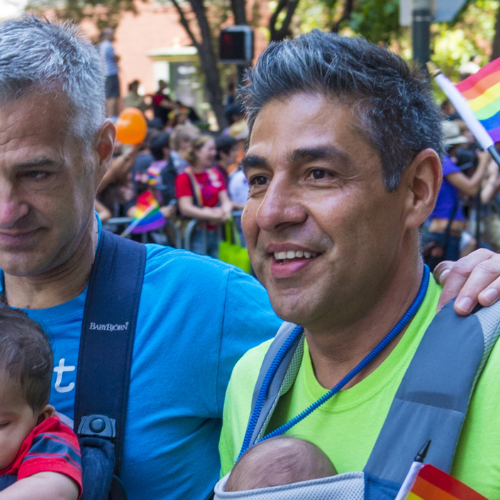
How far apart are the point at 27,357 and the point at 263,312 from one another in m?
0.79

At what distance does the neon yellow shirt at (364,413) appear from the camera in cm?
140

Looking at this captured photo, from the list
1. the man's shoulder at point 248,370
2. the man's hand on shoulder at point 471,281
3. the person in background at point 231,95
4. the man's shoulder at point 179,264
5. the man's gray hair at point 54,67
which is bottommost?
the man's shoulder at point 248,370

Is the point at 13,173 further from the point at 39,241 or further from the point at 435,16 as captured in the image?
the point at 435,16

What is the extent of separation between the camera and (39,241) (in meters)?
2.12

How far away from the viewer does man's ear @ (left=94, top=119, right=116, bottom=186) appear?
233 cm

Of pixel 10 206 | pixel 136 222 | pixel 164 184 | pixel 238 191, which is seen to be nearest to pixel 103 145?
pixel 10 206

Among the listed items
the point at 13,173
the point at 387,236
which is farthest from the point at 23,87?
the point at 387,236

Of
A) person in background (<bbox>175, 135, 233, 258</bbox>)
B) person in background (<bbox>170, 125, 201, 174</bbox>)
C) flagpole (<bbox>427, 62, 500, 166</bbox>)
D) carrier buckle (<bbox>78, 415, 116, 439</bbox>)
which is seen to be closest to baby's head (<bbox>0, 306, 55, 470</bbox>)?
carrier buckle (<bbox>78, 415, 116, 439</bbox>)

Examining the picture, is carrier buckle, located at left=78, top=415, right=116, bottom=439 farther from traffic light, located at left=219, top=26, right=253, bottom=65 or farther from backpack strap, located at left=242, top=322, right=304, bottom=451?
traffic light, located at left=219, top=26, right=253, bottom=65

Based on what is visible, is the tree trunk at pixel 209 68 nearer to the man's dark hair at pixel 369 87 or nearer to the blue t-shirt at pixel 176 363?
the blue t-shirt at pixel 176 363

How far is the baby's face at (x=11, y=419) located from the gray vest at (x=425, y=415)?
715 mm

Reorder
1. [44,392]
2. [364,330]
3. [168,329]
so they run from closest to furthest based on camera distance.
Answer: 1. [364,330]
2. [44,392]
3. [168,329]

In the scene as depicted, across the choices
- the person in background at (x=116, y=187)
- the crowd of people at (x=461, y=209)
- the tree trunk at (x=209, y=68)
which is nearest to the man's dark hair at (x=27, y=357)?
the crowd of people at (x=461, y=209)

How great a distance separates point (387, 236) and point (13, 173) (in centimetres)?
110
